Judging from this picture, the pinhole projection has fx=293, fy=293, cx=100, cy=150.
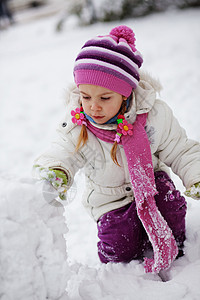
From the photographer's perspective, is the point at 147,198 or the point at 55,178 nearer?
the point at 55,178

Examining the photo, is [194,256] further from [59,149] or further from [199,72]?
[199,72]

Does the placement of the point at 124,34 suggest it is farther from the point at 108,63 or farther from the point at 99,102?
the point at 99,102

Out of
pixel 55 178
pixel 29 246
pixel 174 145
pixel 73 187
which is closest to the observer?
pixel 29 246

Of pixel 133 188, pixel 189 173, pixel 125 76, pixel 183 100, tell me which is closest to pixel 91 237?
pixel 133 188

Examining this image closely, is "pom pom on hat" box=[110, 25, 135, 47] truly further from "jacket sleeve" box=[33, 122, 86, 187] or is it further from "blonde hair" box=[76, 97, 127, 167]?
"jacket sleeve" box=[33, 122, 86, 187]

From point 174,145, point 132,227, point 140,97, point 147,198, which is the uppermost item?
point 140,97

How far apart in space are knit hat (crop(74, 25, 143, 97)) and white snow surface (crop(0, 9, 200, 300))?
11.3 inches

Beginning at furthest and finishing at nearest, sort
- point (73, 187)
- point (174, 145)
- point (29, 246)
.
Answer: point (174, 145)
point (73, 187)
point (29, 246)

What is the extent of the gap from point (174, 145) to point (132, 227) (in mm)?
449

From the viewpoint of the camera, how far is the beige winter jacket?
4.51 feet

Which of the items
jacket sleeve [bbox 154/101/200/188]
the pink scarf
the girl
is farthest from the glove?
jacket sleeve [bbox 154/101/200/188]

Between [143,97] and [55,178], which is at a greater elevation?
[143,97]

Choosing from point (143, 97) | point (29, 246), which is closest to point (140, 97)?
Result: point (143, 97)

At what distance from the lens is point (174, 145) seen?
144 centimetres
